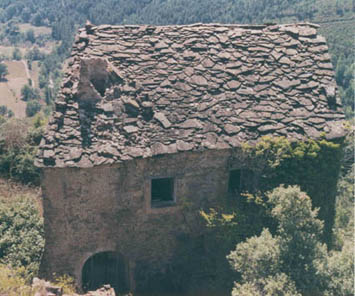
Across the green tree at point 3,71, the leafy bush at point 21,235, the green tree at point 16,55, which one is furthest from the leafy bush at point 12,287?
the green tree at point 16,55

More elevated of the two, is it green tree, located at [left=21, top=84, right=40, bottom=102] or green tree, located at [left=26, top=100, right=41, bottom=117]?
green tree, located at [left=21, top=84, right=40, bottom=102]

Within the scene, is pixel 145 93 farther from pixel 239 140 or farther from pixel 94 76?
pixel 239 140

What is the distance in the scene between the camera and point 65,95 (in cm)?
1216

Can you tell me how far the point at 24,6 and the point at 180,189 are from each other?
470 feet

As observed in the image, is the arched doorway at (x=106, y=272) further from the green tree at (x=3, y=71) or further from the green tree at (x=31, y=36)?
the green tree at (x=31, y=36)

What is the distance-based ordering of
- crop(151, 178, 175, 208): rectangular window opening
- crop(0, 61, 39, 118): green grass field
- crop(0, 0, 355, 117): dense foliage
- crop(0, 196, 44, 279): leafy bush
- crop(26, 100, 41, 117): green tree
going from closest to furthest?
crop(151, 178, 175, 208): rectangular window opening
crop(0, 196, 44, 279): leafy bush
crop(0, 0, 355, 117): dense foliage
crop(26, 100, 41, 117): green tree
crop(0, 61, 39, 118): green grass field

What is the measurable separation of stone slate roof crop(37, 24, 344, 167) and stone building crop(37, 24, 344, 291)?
1.3 inches

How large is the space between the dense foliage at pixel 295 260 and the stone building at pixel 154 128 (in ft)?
7.66

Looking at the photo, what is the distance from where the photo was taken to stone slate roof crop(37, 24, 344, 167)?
11.6 m

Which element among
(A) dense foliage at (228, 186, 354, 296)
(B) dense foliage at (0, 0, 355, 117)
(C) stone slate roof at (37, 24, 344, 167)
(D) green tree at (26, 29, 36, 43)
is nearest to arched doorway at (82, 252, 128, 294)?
(C) stone slate roof at (37, 24, 344, 167)

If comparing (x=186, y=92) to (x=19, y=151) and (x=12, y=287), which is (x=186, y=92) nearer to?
(x=12, y=287)

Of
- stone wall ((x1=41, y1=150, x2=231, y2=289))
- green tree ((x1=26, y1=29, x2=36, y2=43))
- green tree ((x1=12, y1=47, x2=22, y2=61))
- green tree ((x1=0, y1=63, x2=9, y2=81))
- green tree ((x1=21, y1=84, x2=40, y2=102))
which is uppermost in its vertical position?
green tree ((x1=26, y1=29, x2=36, y2=43))

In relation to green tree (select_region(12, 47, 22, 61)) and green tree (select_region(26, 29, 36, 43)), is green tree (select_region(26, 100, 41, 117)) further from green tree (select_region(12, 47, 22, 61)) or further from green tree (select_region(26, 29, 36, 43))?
green tree (select_region(26, 29, 36, 43))

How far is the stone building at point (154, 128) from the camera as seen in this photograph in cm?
1153
